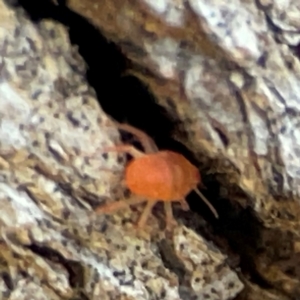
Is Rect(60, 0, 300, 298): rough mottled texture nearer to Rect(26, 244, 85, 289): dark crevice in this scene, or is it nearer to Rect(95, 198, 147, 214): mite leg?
Rect(95, 198, 147, 214): mite leg

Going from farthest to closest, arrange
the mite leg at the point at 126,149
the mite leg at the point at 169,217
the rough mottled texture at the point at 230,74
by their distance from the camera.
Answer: the mite leg at the point at 169,217 → the mite leg at the point at 126,149 → the rough mottled texture at the point at 230,74

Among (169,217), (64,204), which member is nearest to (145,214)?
(169,217)

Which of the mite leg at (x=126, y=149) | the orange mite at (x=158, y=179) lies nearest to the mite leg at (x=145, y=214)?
the orange mite at (x=158, y=179)

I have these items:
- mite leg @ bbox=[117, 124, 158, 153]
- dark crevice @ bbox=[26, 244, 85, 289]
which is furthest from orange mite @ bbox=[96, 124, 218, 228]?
dark crevice @ bbox=[26, 244, 85, 289]

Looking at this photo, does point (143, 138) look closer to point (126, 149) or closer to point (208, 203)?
point (126, 149)

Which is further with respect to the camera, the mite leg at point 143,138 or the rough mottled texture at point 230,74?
the mite leg at point 143,138

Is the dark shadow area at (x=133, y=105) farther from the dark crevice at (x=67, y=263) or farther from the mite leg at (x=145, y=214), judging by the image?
the dark crevice at (x=67, y=263)
